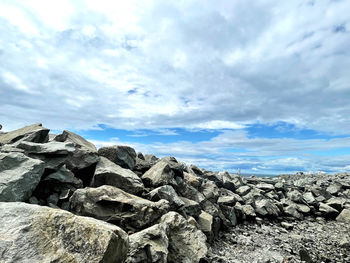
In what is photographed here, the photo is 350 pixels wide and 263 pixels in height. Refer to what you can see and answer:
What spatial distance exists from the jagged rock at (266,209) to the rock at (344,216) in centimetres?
765

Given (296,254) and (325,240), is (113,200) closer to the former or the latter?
(296,254)

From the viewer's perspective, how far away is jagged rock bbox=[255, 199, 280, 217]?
21188 mm

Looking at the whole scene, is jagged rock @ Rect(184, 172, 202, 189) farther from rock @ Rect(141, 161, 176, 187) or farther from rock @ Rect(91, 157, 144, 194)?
rock @ Rect(91, 157, 144, 194)

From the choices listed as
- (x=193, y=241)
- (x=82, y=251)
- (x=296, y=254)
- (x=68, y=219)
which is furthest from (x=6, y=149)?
(x=296, y=254)

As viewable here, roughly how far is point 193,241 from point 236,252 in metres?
4.95

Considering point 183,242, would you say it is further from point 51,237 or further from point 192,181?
point 192,181

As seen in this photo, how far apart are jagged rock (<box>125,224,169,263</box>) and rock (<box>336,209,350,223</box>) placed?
78.0 ft

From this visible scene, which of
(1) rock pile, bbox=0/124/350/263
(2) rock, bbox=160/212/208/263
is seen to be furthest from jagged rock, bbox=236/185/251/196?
(2) rock, bbox=160/212/208/263

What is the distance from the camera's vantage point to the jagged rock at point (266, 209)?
2119 centimetres

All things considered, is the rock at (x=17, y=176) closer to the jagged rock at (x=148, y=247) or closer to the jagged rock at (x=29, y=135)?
the jagged rock at (x=29, y=135)

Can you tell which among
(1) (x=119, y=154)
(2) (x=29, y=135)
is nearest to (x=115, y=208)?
(1) (x=119, y=154)

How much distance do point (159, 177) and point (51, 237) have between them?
9148 mm

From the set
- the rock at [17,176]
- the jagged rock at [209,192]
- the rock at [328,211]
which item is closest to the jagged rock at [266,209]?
the jagged rock at [209,192]

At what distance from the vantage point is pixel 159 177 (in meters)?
14.4
